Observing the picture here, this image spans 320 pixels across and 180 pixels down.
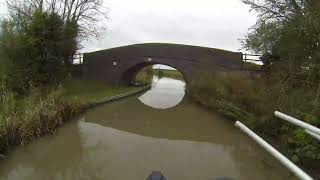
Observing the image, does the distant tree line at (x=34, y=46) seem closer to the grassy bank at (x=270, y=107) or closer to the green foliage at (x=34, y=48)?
the green foliage at (x=34, y=48)

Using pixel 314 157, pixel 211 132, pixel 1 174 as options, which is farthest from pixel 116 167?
pixel 211 132

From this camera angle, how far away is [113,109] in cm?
1916

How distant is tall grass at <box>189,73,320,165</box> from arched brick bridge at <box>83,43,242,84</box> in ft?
18.1

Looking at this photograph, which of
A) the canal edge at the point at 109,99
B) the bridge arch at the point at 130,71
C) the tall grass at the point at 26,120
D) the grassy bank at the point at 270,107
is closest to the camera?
the grassy bank at the point at 270,107

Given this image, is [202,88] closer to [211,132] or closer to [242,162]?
[211,132]

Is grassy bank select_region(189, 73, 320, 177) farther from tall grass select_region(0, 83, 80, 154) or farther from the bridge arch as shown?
the bridge arch

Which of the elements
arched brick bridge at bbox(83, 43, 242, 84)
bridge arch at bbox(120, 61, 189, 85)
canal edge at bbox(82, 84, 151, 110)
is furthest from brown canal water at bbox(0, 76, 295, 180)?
bridge arch at bbox(120, 61, 189, 85)

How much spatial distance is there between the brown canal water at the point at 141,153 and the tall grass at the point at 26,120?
284 mm

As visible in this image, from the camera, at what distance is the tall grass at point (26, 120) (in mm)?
10492

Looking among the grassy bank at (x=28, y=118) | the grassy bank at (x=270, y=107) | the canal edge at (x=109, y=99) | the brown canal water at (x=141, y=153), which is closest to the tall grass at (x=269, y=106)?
the grassy bank at (x=270, y=107)

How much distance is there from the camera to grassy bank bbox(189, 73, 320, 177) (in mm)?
8622

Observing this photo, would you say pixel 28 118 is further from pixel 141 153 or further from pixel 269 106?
pixel 269 106

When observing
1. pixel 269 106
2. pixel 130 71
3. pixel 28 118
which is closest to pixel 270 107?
pixel 269 106

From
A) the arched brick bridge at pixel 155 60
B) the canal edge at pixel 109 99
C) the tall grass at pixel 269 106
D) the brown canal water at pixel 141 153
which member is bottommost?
the brown canal water at pixel 141 153
